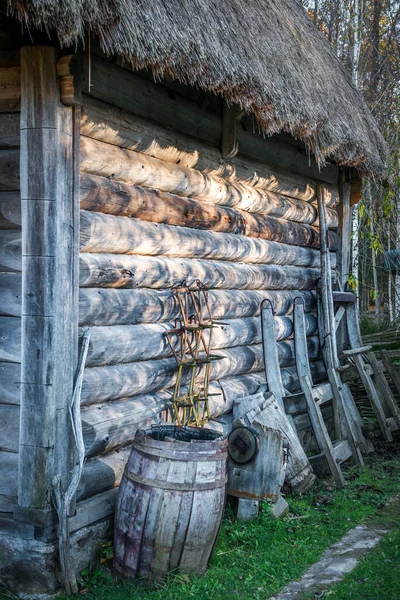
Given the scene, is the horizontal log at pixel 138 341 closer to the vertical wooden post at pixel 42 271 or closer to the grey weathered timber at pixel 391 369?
the vertical wooden post at pixel 42 271

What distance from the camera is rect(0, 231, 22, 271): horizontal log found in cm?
408

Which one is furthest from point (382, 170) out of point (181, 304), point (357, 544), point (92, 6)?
point (92, 6)

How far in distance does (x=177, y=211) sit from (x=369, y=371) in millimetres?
3527

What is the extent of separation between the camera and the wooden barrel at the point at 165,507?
4.11 meters

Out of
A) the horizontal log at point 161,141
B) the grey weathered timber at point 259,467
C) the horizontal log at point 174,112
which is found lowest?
the grey weathered timber at point 259,467

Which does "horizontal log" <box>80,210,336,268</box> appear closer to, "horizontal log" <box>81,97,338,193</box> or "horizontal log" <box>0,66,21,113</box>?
"horizontal log" <box>81,97,338,193</box>

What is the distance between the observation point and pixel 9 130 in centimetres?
405

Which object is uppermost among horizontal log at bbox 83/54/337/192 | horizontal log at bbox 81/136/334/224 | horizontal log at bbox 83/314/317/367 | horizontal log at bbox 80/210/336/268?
horizontal log at bbox 83/54/337/192

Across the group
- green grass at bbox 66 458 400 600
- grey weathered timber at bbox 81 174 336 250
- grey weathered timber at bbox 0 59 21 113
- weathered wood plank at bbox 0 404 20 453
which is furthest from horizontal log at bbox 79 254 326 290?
green grass at bbox 66 458 400 600

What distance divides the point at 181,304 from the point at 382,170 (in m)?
4.05

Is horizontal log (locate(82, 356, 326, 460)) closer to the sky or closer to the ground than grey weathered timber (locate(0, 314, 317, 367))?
closer to the ground

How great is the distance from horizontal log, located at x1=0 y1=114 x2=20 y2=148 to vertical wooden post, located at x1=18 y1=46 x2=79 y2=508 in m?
0.08

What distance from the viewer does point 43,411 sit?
3951mm

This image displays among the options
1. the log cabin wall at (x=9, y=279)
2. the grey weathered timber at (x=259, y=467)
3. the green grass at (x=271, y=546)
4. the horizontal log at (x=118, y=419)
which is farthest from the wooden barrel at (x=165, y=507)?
the grey weathered timber at (x=259, y=467)
